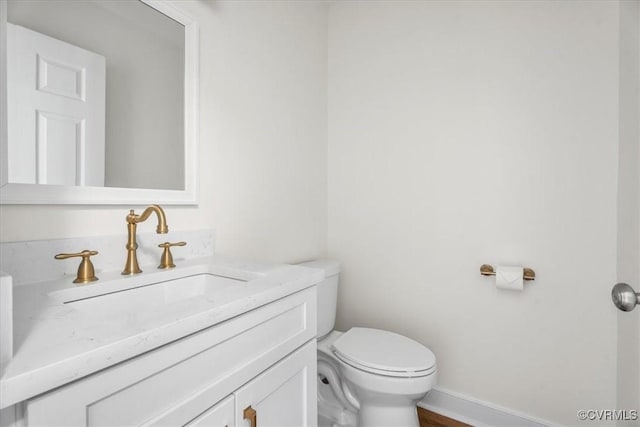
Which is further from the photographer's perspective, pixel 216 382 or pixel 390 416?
pixel 390 416

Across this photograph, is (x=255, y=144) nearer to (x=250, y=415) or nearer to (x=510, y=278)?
(x=250, y=415)

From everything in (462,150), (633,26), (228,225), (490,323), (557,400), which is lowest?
(557,400)

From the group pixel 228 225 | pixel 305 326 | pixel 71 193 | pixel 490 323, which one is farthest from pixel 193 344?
pixel 490 323

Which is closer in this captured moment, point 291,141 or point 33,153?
point 33,153

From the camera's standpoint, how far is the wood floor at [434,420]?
155cm

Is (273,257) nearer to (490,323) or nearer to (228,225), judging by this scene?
(228,225)

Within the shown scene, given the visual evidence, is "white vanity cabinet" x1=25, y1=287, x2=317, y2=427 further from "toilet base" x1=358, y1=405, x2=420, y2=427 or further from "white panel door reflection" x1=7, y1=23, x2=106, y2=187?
"white panel door reflection" x1=7, y1=23, x2=106, y2=187

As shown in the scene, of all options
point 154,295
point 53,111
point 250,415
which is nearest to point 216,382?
point 250,415

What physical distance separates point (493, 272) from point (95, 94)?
1689 millimetres

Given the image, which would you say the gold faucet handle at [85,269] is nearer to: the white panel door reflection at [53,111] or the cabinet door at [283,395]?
the white panel door reflection at [53,111]

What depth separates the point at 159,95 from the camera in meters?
1.12

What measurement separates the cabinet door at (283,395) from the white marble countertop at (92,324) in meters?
0.20

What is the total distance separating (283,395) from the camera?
865 millimetres

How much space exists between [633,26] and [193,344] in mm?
1905
